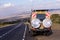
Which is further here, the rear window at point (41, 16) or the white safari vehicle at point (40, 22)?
the rear window at point (41, 16)

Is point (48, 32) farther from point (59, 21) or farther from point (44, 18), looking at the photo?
point (59, 21)

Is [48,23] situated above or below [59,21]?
above

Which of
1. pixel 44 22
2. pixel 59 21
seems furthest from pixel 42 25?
pixel 59 21

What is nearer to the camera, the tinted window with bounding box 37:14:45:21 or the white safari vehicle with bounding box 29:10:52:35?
the white safari vehicle with bounding box 29:10:52:35

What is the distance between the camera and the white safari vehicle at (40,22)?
26722mm

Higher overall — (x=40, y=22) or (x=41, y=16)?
(x=41, y=16)

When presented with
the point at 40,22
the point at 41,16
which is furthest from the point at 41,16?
the point at 40,22

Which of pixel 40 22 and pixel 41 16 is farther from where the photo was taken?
pixel 41 16

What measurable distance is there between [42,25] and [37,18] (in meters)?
0.92

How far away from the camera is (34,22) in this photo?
26.6 meters

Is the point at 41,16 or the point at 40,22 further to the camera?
the point at 41,16

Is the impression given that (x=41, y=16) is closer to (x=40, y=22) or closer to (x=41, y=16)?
(x=41, y=16)

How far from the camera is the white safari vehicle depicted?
87.7ft

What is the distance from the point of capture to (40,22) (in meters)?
27.0
